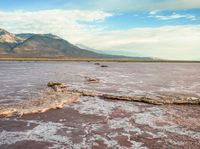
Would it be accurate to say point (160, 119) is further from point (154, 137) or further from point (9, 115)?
point (9, 115)

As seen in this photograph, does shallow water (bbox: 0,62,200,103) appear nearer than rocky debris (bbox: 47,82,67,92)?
No

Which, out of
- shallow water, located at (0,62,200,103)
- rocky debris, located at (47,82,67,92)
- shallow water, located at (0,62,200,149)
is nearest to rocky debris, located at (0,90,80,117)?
shallow water, located at (0,62,200,149)

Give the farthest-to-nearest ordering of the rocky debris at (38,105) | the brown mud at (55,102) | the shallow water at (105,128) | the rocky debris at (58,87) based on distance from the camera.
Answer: the rocky debris at (58,87), the brown mud at (55,102), the rocky debris at (38,105), the shallow water at (105,128)

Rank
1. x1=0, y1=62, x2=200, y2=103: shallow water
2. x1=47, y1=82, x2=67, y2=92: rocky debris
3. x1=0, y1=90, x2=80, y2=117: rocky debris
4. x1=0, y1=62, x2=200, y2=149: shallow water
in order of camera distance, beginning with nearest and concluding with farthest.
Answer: x1=0, y1=62, x2=200, y2=149: shallow water < x1=0, y1=90, x2=80, y2=117: rocky debris < x1=47, y1=82, x2=67, y2=92: rocky debris < x1=0, y1=62, x2=200, y2=103: shallow water

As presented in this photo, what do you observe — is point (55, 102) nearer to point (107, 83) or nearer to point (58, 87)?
point (58, 87)

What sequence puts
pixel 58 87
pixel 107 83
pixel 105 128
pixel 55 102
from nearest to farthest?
pixel 105 128
pixel 55 102
pixel 58 87
pixel 107 83

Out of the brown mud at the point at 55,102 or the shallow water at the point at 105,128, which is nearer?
the shallow water at the point at 105,128

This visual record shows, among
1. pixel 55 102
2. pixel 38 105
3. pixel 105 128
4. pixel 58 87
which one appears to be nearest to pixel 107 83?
pixel 58 87

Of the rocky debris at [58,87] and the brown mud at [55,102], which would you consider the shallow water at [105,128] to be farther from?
the rocky debris at [58,87]

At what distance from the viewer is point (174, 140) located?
2173 cm

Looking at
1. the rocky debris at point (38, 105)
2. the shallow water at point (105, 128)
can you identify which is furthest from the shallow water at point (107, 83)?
the shallow water at point (105, 128)

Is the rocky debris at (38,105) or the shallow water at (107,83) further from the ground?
the rocky debris at (38,105)

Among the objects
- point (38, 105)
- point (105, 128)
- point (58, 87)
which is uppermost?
point (58, 87)

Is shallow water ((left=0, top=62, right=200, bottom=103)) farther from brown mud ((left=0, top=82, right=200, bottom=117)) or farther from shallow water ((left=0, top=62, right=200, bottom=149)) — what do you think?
shallow water ((left=0, top=62, right=200, bottom=149))
